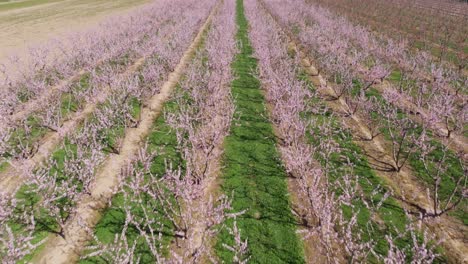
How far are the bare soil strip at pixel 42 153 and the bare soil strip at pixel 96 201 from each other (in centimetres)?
148

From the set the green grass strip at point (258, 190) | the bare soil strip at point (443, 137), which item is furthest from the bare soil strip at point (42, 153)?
the bare soil strip at point (443, 137)

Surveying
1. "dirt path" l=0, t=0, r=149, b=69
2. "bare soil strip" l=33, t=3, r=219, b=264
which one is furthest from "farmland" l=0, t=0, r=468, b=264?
"dirt path" l=0, t=0, r=149, b=69

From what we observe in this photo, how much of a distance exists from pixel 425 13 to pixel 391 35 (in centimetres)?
1621

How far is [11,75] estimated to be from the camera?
15.4 metres

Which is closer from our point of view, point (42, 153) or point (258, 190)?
point (258, 190)

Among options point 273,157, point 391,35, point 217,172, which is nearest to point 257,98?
point 273,157

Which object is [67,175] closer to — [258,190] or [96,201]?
[96,201]

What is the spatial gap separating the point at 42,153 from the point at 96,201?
3082 millimetres

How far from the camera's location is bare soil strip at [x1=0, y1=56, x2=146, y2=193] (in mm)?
7410

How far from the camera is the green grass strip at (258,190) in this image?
5.78 m

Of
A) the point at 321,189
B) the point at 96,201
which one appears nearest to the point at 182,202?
the point at 96,201

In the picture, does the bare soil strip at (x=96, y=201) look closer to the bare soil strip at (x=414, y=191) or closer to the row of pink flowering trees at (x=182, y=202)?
the row of pink flowering trees at (x=182, y=202)

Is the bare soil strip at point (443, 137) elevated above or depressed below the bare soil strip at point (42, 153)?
below

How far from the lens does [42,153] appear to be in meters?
8.79
